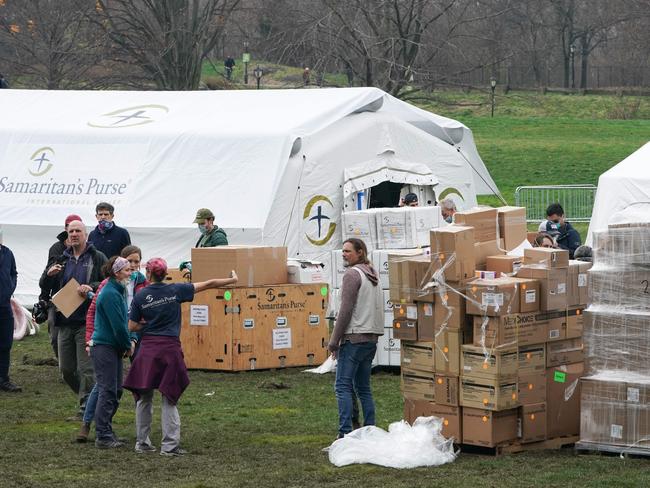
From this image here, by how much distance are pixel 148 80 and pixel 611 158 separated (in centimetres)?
1439

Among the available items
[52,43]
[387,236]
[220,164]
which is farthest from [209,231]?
[52,43]

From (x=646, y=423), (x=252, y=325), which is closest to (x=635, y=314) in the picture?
(x=646, y=423)

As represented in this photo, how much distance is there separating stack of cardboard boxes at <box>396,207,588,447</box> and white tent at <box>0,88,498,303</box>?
791 centimetres

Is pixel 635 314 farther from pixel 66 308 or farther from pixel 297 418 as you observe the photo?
pixel 66 308

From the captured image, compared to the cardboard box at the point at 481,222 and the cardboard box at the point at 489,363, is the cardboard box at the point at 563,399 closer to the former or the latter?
the cardboard box at the point at 489,363

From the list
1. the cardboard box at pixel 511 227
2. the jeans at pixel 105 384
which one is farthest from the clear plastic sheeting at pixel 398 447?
the cardboard box at pixel 511 227

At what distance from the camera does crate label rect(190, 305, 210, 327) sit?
48.1 feet

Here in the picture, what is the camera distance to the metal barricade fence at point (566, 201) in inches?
1115

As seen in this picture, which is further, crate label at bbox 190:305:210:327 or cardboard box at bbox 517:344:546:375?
crate label at bbox 190:305:210:327

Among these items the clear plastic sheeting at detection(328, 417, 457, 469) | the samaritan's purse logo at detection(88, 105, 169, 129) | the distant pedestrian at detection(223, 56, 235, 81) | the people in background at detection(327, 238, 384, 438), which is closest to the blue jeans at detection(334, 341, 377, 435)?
the people in background at detection(327, 238, 384, 438)

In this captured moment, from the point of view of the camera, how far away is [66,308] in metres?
11.4

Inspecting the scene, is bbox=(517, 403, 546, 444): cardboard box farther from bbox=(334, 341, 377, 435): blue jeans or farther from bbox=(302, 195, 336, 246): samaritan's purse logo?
bbox=(302, 195, 336, 246): samaritan's purse logo

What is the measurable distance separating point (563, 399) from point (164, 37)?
90.9 feet

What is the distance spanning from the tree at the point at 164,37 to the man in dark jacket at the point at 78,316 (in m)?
24.8
